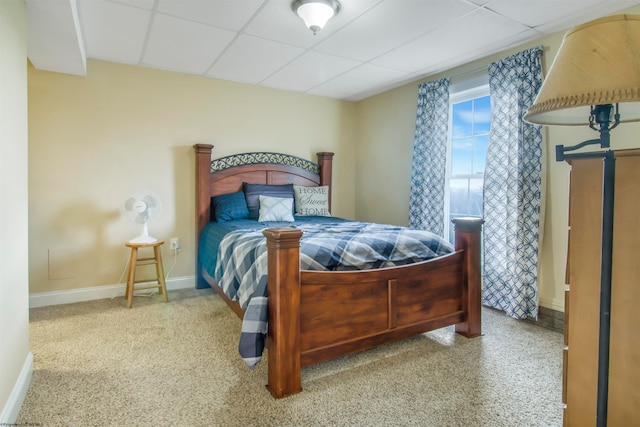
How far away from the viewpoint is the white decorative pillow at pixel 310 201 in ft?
13.0

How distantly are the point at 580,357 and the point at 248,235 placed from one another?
A: 2000 mm

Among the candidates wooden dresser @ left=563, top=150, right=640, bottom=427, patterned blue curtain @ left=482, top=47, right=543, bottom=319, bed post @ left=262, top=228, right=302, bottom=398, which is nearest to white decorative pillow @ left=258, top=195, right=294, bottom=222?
bed post @ left=262, top=228, right=302, bottom=398

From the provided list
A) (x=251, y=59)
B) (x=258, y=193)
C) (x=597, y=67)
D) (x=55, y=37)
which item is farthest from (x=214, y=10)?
(x=597, y=67)

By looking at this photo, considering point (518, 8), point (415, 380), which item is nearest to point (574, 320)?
point (415, 380)

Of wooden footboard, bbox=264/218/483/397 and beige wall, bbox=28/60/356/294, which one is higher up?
beige wall, bbox=28/60/356/294

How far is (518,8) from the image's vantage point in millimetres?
2340

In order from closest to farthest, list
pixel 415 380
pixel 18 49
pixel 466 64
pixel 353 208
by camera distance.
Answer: pixel 18 49
pixel 415 380
pixel 466 64
pixel 353 208

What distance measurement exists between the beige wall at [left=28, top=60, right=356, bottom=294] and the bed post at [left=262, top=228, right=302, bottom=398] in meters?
2.27

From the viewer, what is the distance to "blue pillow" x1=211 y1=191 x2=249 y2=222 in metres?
3.57

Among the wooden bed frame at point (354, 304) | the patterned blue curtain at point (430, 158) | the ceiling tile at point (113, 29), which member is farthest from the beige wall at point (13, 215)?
the patterned blue curtain at point (430, 158)

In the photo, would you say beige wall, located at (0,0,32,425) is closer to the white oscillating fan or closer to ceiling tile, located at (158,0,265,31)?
ceiling tile, located at (158,0,265,31)

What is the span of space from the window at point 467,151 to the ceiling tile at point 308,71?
3.77 feet

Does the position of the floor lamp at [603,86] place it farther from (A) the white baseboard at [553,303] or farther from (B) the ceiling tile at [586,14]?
(A) the white baseboard at [553,303]

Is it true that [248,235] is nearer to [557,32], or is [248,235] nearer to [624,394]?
[624,394]
